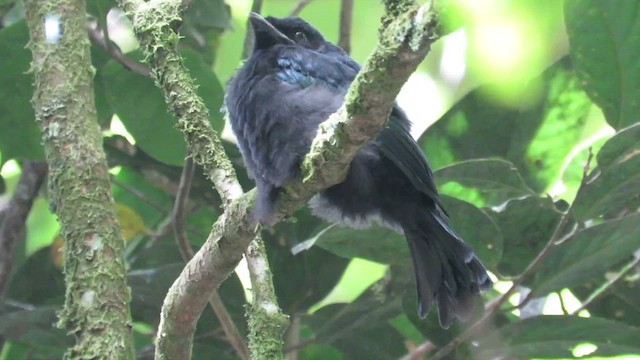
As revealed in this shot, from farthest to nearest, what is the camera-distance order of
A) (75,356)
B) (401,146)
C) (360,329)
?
(360,329) < (401,146) < (75,356)

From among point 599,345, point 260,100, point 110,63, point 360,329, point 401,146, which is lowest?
point 599,345

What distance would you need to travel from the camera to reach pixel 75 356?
213cm

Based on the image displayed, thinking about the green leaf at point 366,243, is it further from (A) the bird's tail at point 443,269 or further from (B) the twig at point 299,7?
(B) the twig at point 299,7

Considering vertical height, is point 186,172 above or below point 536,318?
above

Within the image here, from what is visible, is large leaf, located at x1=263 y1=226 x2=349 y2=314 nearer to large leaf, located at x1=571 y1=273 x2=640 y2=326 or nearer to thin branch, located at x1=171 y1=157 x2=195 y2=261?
thin branch, located at x1=171 y1=157 x2=195 y2=261

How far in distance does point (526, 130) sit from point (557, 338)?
2.40 feet

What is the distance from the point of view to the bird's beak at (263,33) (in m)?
3.05

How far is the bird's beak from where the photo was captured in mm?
3051

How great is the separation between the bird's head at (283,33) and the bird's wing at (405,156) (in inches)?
26.1

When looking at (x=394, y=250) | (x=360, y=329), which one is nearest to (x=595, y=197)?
(x=394, y=250)

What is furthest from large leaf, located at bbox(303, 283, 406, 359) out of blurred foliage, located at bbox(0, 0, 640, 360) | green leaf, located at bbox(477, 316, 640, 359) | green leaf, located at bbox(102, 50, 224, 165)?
green leaf, located at bbox(102, 50, 224, 165)

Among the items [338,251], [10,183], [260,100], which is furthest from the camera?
[10,183]

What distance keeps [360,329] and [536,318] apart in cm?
58

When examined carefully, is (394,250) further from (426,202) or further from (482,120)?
(482,120)
